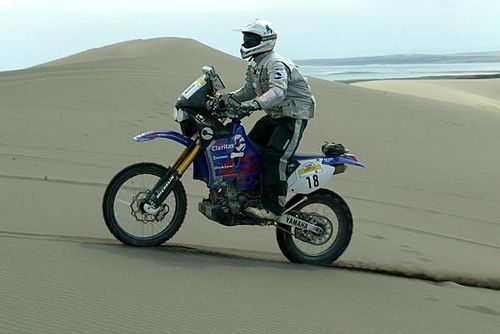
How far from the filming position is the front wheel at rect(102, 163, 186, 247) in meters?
5.36

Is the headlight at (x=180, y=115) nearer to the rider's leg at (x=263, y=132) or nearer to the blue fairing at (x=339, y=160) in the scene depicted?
the rider's leg at (x=263, y=132)

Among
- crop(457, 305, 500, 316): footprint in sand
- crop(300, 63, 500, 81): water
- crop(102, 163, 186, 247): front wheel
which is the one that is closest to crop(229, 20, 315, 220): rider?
crop(102, 163, 186, 247): front wheel

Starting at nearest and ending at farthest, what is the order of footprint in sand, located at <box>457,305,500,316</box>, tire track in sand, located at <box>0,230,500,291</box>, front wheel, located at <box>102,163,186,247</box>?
footprint in sand, located at <box>457,305,500,316</box> → front wheel, located at <box>102,163,186,247</box> → tire track in sand, located at <box>0,230,500,291</box>

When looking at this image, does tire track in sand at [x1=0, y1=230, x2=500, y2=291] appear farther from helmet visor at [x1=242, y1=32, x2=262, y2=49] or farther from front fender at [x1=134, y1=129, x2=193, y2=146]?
helmet visor at [x1=242, y1=32, x2=262, y2=49]

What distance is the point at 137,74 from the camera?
1936 centimetres

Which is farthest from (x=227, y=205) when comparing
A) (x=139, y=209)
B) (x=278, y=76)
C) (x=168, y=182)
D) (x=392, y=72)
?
(x=392, y=72)

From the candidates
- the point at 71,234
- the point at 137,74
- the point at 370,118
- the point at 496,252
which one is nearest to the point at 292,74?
the point at 71,234

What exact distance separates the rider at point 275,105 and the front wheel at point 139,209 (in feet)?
2.02

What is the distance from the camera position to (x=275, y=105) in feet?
17.6

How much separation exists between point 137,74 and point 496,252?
1374 centimetres

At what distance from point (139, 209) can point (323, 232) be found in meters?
1.56

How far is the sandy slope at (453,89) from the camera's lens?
35.8 metres

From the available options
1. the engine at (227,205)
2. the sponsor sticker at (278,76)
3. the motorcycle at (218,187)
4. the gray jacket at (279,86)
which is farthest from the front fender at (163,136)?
the sponsor sticker at (278,76)

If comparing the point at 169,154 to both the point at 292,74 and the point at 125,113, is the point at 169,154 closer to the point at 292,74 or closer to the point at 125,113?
the point at 125,113
